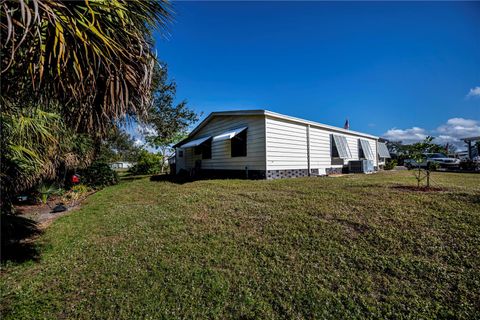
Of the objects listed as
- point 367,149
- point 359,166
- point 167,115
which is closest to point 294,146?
point 359,166

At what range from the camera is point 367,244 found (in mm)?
3254

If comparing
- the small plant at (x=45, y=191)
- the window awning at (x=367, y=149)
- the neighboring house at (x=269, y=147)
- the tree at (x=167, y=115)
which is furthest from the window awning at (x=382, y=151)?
the small plant at (x=45, y=191)

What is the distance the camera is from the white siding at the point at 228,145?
32.2 feet

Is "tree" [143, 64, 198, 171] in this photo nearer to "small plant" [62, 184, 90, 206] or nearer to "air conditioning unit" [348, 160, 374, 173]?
"small plant" [62, 184, 90, 206]

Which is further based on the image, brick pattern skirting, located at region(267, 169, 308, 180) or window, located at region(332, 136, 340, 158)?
window, located at region(332, 136, 340, 158)

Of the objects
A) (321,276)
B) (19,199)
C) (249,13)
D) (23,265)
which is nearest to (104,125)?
(23,265)

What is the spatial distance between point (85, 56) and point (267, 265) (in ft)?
10.9

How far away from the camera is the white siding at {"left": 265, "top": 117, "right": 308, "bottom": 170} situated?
32.0 feet

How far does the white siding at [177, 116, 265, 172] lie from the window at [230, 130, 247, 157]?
0.25 metres

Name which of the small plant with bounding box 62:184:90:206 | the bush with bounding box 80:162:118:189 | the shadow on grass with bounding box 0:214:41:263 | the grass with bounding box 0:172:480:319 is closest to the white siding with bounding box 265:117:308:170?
the grass with bounding box 0:172:480:319

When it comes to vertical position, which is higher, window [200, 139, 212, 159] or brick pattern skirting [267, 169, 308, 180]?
window [200, 139, 212, 159]

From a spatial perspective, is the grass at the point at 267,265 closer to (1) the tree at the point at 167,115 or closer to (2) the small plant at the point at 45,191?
(2) the small plant at the point at 45,191

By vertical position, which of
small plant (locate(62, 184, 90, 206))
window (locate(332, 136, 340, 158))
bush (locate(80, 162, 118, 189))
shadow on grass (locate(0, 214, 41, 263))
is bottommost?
shadow on grass (locate(0, 214, 41, 263))

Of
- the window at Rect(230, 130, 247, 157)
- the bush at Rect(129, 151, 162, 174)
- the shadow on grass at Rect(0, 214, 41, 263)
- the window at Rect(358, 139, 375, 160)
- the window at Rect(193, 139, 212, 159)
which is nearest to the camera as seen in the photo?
the shadow on grass at Rect(0, 214, 41, 263)
